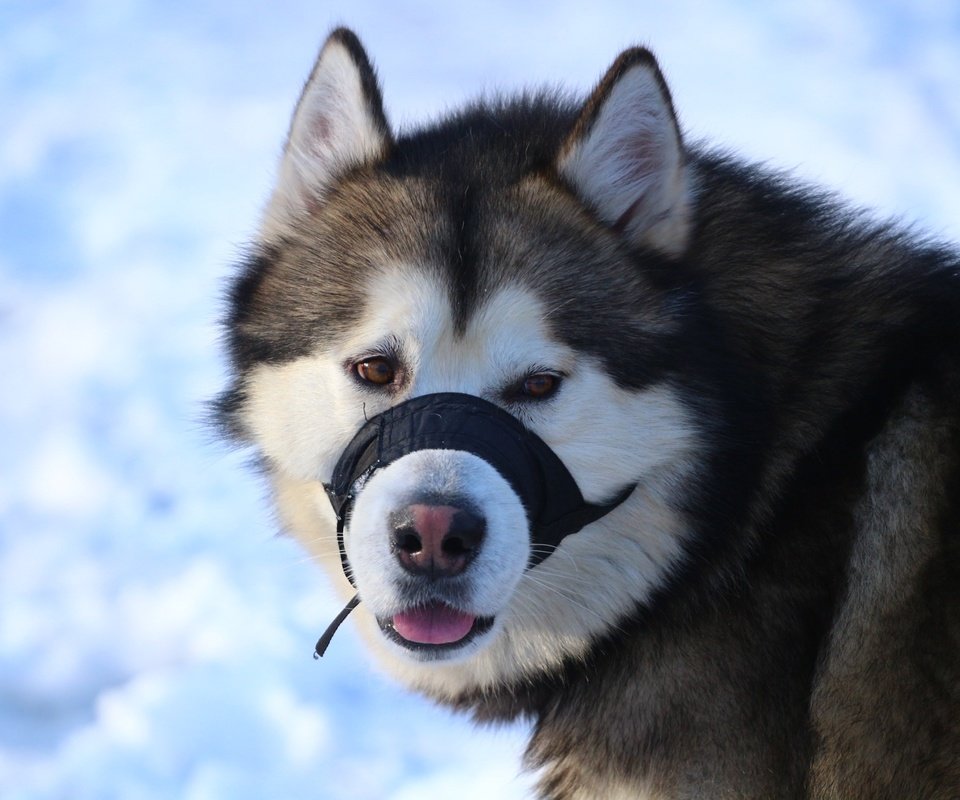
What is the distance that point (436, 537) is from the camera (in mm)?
3875

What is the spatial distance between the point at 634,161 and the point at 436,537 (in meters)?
1.70

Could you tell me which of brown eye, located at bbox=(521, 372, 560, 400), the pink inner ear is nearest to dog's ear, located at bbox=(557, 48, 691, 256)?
brown eye, located at bbox=(521, 372, 560, 400)

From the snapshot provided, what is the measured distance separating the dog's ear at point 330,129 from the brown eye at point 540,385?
1235 mm

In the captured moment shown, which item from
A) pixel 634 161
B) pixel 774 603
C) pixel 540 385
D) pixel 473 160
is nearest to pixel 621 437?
pixel 540 385

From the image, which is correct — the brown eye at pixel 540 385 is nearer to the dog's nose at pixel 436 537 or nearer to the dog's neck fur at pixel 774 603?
the dog's nose at pixel 436 537

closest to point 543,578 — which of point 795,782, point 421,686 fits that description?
point 421,686

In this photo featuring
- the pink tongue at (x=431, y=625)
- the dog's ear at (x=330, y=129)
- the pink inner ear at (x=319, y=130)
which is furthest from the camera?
the pink inner ear at (x=319, y=130)

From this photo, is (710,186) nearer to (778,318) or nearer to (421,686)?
(778,318)

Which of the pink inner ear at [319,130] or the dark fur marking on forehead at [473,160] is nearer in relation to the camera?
the dark fur marking on forehead at [473,160]

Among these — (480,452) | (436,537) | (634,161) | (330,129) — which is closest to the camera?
(436,537)

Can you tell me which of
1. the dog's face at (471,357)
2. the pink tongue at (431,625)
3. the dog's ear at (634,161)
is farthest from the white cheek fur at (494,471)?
the dog's ear at (634,161)

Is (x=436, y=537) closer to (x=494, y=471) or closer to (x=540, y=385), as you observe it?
(x=494, y=471)

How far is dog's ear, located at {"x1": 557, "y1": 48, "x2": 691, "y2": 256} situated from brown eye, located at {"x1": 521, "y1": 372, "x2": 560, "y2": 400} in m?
0.75

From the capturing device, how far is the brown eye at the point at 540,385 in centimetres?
423
